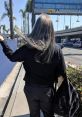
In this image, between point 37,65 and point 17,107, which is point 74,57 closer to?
point 17,107

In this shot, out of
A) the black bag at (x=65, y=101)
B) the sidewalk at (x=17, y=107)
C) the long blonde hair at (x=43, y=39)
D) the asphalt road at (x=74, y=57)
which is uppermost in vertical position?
the long blonde hair at (x=43, y=39)

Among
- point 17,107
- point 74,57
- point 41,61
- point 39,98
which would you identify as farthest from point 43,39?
point 74,57

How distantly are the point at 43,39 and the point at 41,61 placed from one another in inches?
9.8

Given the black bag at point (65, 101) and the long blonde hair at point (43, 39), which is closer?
the long blonde hair at point (43, 39)

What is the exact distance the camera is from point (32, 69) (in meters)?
5.01

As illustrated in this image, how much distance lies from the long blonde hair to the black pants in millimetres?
359

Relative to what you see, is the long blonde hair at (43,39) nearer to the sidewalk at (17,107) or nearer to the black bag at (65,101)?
the black bag at (65,101)

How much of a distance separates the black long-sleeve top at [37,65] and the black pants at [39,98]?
75 mm

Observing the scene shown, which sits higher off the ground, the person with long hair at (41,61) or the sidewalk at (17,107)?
the person with long hair at (41,61)

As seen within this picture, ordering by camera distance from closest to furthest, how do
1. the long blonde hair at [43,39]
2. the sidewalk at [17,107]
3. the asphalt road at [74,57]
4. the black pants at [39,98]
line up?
1. the long blonde hair at [43,39]
2. the black pants at [39,98]
3. the sidewalk at [17,107]
4. the asphalt road at [74,57]

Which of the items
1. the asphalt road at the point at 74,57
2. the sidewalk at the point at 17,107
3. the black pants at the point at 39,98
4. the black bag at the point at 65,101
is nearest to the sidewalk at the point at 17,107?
the sidewalk at the point at 17,107

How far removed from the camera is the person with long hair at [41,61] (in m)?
4.93

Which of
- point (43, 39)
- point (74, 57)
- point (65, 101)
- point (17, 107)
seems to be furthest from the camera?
point (74, 57)

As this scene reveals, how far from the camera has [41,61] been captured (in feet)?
16.3
